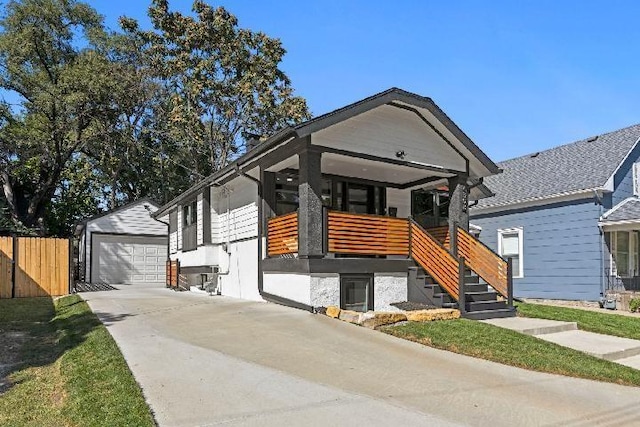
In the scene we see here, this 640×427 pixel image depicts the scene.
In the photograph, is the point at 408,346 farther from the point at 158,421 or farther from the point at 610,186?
the point at 610,186

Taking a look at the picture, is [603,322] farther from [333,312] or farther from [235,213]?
[235,213]

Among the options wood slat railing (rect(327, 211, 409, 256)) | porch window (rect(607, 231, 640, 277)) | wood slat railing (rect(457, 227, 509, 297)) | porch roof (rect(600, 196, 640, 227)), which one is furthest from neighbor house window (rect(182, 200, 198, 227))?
porch window (rect(607, 231, 640, 277))

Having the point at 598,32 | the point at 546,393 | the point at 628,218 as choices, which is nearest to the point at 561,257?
the point at 628,218

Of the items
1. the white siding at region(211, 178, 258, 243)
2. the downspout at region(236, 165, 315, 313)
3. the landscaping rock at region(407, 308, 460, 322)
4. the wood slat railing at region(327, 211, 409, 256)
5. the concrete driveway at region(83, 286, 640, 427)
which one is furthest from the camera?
the white siding at region(211, 178, 258, 243)

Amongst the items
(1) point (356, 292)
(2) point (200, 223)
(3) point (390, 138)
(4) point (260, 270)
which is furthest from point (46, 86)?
(1) point (356, 292)

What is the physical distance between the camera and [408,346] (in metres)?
7.45

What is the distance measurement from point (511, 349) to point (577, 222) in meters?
10.9

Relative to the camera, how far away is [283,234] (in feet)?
36.8

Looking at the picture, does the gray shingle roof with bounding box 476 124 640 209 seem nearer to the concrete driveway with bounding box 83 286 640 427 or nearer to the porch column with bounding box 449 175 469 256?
the porch column with bounding box 449 175 469 256

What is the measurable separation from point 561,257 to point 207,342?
13768 millimetres

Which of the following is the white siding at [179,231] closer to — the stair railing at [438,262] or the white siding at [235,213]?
the white siding at [235,213]

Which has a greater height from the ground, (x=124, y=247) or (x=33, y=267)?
(x=124, y=247)

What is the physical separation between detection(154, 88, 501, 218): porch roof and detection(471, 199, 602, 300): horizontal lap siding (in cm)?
432

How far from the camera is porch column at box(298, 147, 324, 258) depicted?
10066mm
